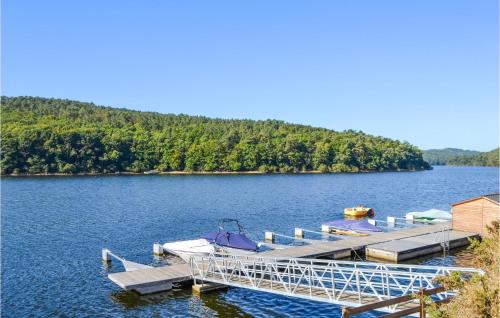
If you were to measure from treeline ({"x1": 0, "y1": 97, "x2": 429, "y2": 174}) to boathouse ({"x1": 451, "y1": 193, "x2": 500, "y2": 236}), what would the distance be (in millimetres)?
111786

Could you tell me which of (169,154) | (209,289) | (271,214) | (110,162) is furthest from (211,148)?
(209,289)

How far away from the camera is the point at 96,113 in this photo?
19525 centimetres

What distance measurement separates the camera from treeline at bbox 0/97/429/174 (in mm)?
130500

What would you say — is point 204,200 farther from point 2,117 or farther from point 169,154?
point 2,117

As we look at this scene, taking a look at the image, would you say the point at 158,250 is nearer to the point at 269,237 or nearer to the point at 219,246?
the point at 219,246

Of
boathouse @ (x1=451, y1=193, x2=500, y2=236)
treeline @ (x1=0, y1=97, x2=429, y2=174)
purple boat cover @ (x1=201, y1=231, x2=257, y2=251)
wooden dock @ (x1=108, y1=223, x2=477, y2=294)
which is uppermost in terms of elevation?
treeline @ (x1=0, y1=97, x2=429, y2=174)

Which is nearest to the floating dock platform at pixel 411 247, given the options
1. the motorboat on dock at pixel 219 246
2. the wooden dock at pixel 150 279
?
the motorboat on dock at pixel 219 246

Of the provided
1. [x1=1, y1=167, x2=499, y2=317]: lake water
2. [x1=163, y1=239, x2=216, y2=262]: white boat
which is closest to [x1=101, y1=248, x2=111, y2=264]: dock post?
[x1=1, y1=167, x2=499, y2=317]: lake water

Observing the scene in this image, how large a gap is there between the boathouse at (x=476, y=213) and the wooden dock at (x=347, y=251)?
989mm

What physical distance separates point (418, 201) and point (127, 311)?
60.2m

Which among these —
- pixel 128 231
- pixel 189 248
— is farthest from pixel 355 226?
pixel 128 231

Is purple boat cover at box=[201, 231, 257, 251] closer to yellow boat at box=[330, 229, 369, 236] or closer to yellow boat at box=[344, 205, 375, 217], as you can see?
yellow boat at box=[330, 229, 369, 236]

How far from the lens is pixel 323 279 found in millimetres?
20266

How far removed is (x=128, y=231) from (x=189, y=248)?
13.6 metres
